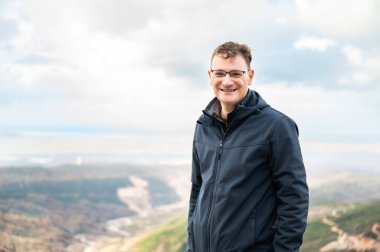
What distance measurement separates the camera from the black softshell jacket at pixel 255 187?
6.32m

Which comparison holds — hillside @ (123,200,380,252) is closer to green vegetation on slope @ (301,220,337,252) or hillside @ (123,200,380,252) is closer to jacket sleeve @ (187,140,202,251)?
green vegetation on slope @ (301,220,337,252)

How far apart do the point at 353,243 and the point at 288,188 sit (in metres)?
58.1

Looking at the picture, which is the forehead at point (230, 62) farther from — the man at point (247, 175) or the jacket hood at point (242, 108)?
the jacket hood at point (242, 108)

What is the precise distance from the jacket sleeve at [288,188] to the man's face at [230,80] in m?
0.81

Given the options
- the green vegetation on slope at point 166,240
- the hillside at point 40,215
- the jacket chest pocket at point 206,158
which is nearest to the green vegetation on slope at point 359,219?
the green vegetation on slope at point 166,240

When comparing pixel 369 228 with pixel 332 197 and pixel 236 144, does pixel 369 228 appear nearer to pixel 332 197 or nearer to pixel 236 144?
pixel 236 144

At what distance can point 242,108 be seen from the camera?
21.9ft

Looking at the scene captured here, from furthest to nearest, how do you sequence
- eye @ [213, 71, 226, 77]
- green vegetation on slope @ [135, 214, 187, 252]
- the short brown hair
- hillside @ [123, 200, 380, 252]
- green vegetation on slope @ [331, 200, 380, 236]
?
green vegetation on slope @ [135, 214, 187, 252] → green vegetation on slope @ [331, 200, 380, 236] → hillside @ [123, 200, 380, 252] → eye @ [213, 71, 226, 77] → the short brown hair

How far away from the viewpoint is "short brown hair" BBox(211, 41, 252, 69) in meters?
6.60

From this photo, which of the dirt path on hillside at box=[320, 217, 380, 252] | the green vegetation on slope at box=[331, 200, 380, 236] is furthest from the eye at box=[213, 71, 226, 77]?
the green vegetation on slope at box=[331, 200, 380, 236]

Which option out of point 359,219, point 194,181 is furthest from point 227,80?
point 359,219

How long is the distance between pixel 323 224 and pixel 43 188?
141m

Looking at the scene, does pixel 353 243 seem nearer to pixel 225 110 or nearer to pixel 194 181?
pixel 194 181

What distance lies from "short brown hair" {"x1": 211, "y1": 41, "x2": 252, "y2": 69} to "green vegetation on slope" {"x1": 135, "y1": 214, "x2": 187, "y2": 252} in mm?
105385
